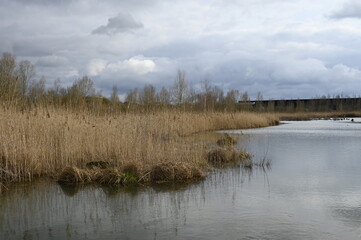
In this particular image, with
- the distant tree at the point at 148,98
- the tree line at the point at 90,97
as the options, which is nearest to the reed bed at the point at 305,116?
the tree line at the point at 90,97

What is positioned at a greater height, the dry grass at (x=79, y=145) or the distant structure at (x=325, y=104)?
the distant structure at (x=325, y=104)

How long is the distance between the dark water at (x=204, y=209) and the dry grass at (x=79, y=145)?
0.55 meters

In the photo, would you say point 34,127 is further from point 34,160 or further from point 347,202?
point 347,202

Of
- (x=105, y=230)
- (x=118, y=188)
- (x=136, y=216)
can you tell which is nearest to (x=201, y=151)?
(x=118, y=188)

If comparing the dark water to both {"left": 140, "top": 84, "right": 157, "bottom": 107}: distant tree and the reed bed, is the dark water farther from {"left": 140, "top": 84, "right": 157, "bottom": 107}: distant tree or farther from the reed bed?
the reed bed

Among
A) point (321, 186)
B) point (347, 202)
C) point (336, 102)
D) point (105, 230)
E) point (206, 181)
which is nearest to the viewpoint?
point (105, 230)

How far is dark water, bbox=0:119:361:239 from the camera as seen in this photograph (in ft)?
12.9

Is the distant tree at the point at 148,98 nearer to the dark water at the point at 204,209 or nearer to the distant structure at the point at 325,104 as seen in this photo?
the dark water at the point at 204,209

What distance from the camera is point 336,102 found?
50656 mm

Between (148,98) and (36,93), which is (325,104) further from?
(36,93)

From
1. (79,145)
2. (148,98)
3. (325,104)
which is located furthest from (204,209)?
(325,104)

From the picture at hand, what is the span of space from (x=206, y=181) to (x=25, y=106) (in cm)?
394

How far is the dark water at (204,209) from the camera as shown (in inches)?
155

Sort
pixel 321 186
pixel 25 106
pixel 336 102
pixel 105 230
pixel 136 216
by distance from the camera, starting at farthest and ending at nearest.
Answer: pixel 336 102, pixel 25 106, pixel 321 186, pixel 136 216, pixel 105 230
